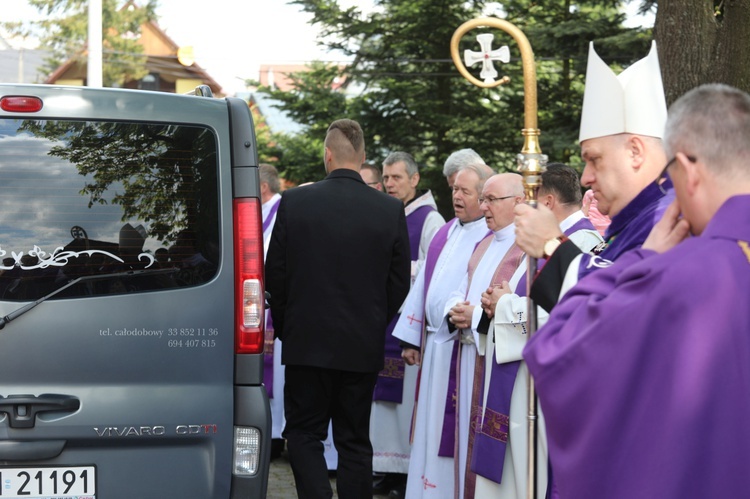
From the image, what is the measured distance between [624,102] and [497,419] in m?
2.01

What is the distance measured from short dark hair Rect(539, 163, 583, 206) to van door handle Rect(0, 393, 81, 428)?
98.8 inches

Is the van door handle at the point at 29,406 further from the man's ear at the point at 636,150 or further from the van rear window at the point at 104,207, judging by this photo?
the man's ear at the point at 636,150

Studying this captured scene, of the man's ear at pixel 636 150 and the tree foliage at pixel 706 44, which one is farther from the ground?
the tree foliage at pixel 706 44

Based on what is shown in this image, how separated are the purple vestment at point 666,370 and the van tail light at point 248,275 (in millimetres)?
2014

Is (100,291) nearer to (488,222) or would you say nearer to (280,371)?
(488,222)

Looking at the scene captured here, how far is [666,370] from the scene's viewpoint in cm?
265

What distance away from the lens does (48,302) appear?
14.6 feet

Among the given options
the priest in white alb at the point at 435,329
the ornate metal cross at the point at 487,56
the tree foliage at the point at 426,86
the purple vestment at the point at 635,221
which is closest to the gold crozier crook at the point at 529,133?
the ornate metal cross at the point at 487,56

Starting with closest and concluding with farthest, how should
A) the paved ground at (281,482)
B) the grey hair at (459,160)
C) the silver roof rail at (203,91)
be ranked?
the silver roof rail at (203,91) < the paved ground at (281,482) < the grey hair at (459,160)

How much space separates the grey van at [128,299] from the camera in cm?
441

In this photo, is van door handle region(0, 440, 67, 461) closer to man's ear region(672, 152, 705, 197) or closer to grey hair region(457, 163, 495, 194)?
man's ear region(672, 152, 705, 197)

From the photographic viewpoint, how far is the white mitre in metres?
3.82

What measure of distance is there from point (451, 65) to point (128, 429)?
1632 centimetres

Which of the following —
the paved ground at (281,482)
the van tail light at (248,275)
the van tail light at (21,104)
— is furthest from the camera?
the paved ground at (281,482)
